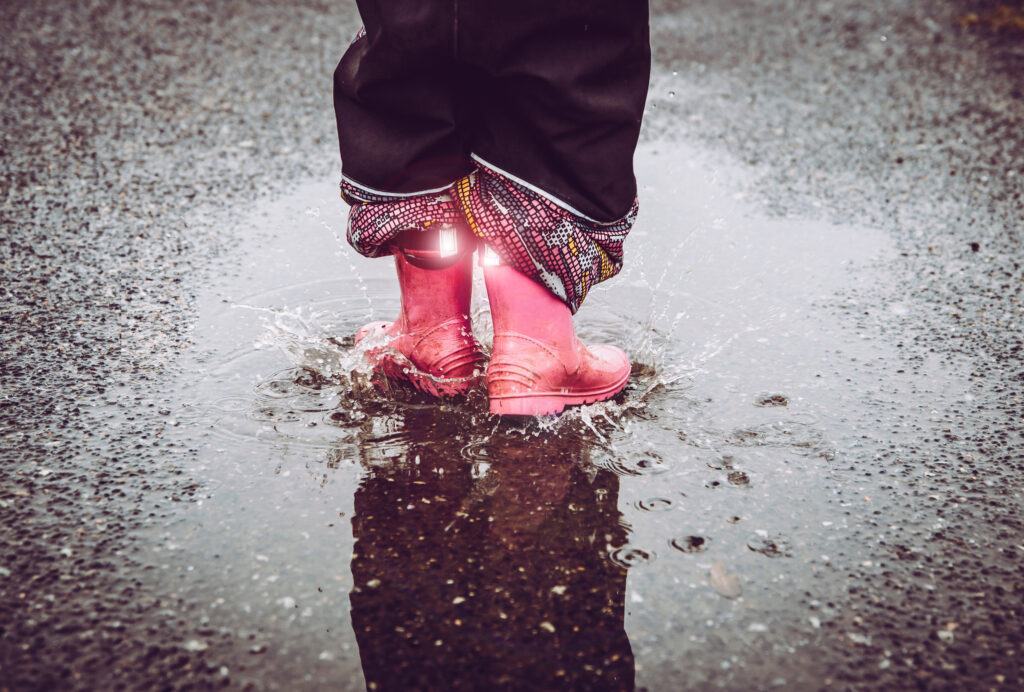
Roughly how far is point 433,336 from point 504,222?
279mm

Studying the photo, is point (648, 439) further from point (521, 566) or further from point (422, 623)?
point (422, 623)

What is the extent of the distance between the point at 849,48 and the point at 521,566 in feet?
12.1

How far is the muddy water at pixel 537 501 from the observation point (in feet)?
4.00

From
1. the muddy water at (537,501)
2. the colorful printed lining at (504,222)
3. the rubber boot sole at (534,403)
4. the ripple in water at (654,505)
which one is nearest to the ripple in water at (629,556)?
the muddy water at (537,501)

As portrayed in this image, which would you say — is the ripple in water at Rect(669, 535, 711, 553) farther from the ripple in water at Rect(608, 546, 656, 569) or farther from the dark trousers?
the dark trousers

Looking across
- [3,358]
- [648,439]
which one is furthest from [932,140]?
[3,358]

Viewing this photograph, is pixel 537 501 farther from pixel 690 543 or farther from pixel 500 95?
pixel 500 95

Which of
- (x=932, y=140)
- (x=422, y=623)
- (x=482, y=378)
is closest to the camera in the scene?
(x=422, y=623)

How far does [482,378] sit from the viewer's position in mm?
1844

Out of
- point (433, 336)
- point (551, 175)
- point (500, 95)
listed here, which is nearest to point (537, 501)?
point (433, 336)

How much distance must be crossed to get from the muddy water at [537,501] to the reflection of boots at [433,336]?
0.14 feet

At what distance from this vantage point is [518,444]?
65.9 inches

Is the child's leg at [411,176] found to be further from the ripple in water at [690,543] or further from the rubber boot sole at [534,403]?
the ripple in water at [690,543]

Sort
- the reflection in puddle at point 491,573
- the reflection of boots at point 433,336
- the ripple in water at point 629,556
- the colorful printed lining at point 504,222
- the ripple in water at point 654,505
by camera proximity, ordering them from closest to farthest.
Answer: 1. the reflection in puddle at point 491,573
2. the ripple in water at point 629,556
3. the ripple in water at point 654,505
4. the colorful printed lining at point 504,222
5. the reflection of boots at point 433,336
